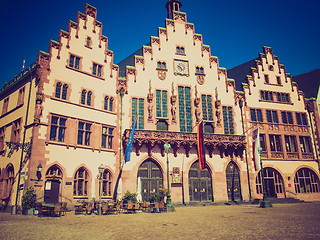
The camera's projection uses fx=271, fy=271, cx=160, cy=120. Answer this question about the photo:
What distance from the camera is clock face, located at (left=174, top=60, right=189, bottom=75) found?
3545cm

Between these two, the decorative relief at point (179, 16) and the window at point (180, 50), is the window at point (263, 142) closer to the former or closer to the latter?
the window at point (180, 50)

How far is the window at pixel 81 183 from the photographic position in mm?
26181

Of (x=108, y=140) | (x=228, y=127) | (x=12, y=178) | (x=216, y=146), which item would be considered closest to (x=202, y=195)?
(x=216, y=146)

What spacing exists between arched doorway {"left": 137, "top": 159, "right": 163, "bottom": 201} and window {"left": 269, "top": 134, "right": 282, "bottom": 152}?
53.4ft

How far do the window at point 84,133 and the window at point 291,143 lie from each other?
26.7m

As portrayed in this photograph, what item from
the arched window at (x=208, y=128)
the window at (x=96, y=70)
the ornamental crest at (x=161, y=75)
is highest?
the ornamental crest at (x=161, y=75)

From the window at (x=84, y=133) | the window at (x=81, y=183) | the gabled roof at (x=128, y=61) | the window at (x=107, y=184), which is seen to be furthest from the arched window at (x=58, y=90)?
the gabled roof at (x=128, y=61)

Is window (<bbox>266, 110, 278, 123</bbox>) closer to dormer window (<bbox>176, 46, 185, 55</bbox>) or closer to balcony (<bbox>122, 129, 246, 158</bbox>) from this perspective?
balcony (<bbox>122, 129, 246, 158</bbox>)

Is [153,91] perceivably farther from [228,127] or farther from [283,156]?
[283,156]

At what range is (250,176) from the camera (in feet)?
111

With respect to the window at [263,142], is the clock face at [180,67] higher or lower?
higher

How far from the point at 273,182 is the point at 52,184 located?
26828 millimetres

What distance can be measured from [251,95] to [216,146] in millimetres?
9722

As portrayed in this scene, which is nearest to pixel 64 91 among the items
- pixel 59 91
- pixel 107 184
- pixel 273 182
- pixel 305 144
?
pixel 59 91
